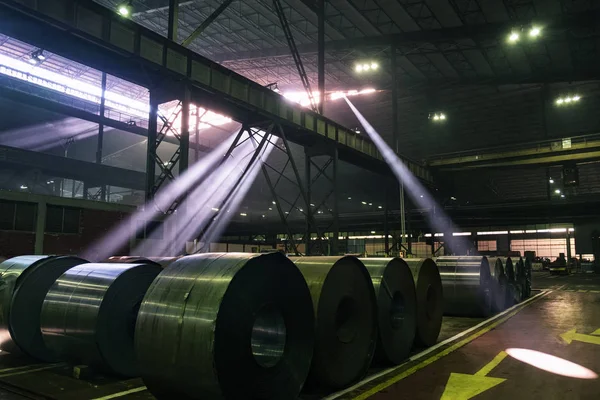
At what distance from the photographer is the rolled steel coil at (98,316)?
5070 millimetres

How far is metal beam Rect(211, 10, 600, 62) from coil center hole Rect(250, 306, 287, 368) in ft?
75.2

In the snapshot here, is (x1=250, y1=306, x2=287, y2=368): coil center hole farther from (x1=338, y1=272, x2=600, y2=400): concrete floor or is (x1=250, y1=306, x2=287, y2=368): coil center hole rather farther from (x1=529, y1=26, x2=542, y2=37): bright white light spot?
(x1=529, y1=26, x2=542, y2=37): bright white light spot

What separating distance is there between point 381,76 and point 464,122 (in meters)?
9.99

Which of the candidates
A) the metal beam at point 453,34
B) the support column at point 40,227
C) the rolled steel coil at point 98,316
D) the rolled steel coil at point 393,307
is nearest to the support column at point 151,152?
the support column at point 40,227

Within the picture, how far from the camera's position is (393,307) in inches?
254

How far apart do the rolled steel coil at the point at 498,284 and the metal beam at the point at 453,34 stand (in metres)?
14.8

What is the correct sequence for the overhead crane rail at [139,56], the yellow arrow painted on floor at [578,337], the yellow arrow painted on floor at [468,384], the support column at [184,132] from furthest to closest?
the support column at [184,132] < the overhead crane rail at [139,56] < the yellow arrow painted on floor at [578,337] < the yellow arrow painted on floor at [468,384]

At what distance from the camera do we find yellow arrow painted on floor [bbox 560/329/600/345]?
7.76 m

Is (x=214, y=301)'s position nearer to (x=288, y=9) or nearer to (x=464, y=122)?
(x=288, y=9)

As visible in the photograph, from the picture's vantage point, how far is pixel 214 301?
351 centimetres

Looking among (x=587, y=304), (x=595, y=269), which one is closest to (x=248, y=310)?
(x=587, y=304)

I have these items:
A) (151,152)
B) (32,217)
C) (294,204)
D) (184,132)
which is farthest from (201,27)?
(32,217)

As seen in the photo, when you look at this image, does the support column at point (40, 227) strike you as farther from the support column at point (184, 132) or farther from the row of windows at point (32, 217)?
the support column at point (184, 132)

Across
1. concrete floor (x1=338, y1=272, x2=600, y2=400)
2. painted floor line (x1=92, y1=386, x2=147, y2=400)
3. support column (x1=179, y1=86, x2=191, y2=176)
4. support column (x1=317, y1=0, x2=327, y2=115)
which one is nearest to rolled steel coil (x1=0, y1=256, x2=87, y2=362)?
painted floor line (x1=92, y1=386, x2=147, y2=400)
